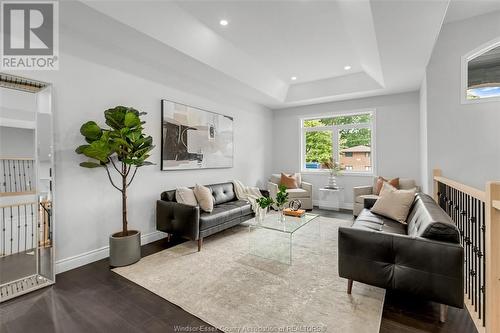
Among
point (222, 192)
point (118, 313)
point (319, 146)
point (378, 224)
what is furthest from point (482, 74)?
point (118, 313)

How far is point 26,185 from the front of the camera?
2.38 m

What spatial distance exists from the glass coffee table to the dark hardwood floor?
118 centimetres

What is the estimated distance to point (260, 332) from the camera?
1.67 m

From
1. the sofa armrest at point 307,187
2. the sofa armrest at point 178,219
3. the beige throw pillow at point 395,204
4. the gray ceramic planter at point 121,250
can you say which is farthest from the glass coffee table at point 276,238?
the sofa armrest at point 307,187

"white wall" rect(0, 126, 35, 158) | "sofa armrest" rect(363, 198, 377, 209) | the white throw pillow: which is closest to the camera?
"white wall" rect(0, 126, 35, 158)

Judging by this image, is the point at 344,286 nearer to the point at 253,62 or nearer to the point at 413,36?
the point at 413,36

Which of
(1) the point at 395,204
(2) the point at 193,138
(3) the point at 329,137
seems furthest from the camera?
(3) the point at 329,137

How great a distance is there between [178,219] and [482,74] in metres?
4.82

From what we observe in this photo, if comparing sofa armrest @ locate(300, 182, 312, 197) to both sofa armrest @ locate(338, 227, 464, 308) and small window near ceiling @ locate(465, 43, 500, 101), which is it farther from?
sofa armrest @ locate(338, 227, 464, 308)

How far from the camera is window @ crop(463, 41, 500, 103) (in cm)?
326

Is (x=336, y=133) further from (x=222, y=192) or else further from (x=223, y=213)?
(x=223, y=213)

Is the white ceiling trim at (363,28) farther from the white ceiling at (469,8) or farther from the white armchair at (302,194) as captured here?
the white armchair at (302,194)

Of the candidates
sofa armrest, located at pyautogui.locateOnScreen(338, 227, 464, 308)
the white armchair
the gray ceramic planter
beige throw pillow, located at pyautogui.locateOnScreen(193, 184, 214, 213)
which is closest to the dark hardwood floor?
sofa armrest, located at pyautogui.locateOnScreen(338, 227, 464, 308)

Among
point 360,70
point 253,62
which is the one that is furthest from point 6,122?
point 360,70
